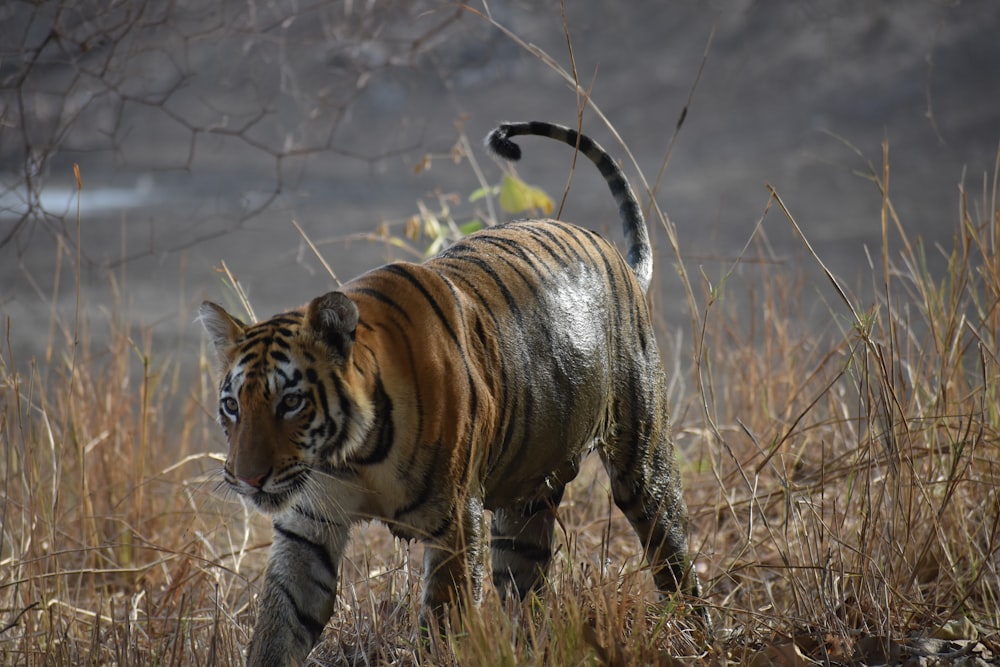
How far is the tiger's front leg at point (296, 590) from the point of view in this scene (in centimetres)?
226

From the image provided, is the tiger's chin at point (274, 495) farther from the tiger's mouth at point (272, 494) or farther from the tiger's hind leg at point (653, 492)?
the tiger's hind leg at point (653, 492)

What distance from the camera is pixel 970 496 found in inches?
116

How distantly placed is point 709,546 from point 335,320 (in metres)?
1.90

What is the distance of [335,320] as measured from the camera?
2096 millimetres

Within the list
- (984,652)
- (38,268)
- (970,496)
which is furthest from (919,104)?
(984,652)

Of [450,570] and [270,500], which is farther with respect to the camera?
[450,570]

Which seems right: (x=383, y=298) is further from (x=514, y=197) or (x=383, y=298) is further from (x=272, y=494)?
Result: (x=514, y=197)

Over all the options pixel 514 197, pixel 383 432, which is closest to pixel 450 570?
pixel 383 432

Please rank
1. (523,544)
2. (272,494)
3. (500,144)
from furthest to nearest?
(523,544) → (500,144) → (272,494)

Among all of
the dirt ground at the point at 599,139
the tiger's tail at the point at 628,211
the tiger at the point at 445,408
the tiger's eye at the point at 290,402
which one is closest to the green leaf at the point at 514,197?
the tiger's tail at the point at 628,211

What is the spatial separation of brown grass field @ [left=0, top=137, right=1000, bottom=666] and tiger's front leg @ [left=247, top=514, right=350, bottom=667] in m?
0.13

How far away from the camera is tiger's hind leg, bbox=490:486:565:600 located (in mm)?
2906

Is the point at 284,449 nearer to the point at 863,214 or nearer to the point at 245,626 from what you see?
the point at 245,626

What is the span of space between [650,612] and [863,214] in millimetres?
7750
